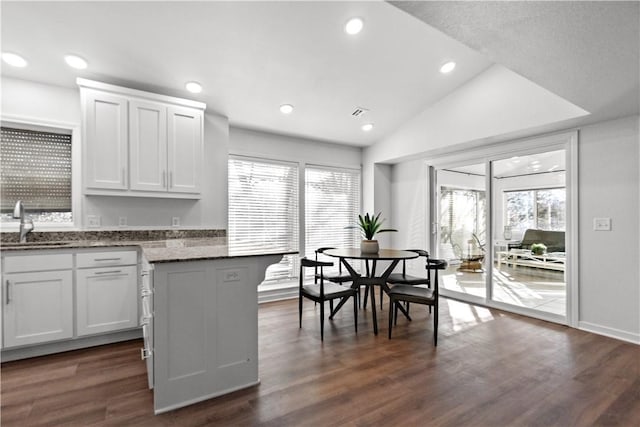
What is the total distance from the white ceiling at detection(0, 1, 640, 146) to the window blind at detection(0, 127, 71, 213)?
1.98 ft

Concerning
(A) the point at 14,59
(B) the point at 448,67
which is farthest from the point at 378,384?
(A) the point at 14,59

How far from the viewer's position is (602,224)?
10.5 feet

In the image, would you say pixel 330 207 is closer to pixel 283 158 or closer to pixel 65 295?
pixel 283 158

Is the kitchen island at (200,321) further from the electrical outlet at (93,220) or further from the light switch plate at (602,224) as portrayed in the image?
the light switch plate at (602,224)

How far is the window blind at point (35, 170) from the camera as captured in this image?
304 centimetres

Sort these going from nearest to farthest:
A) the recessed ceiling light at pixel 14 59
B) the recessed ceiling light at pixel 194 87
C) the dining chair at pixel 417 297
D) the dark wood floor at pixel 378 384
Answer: the dark wood floor at pixel 378 384
the recessed ceiling light at pixel 14 59
the dining chair at pixel 417 297
the recessed ceiling light at pixel 194 87

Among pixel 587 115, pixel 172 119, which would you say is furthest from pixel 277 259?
pixel 587 115

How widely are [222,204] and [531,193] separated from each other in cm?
388

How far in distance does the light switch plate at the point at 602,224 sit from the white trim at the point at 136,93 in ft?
14.5

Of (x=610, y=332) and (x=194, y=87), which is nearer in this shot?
(x=610, y=332)

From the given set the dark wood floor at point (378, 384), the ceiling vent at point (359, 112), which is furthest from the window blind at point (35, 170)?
the ceiling vent at point (359, 112)

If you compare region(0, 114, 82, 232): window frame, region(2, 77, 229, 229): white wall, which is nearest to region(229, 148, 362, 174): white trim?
region(2, 77, 229, 229): white wall

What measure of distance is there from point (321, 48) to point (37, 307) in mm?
3396

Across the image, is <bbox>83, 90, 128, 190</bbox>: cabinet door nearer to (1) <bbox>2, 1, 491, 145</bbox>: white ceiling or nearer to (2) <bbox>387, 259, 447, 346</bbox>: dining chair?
(1) <bbox>2, 1, 491, 145</bbox>: white ceiling
